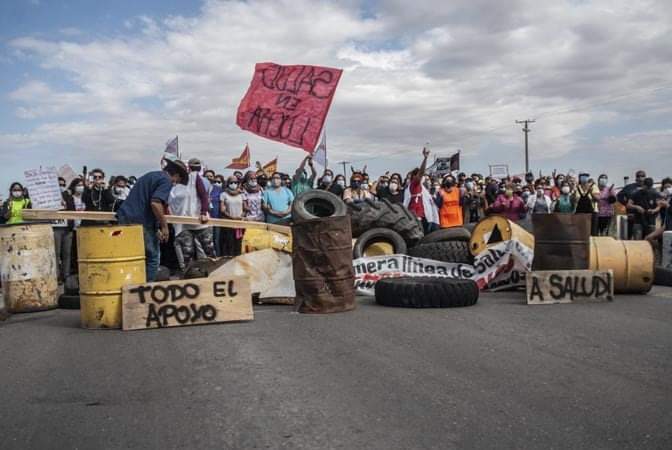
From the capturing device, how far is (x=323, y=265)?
8.61 m

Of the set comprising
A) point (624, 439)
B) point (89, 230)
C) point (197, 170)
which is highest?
point (197, 170)

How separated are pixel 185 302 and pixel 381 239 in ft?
19.6

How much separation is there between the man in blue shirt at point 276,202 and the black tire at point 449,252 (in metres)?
3.29

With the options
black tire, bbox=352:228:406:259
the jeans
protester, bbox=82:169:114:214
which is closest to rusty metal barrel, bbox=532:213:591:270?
black tire, bbox=352:228:406:259

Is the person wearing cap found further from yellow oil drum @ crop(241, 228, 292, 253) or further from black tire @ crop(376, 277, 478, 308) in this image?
black tire @ crop(376, 277, 478, 308)

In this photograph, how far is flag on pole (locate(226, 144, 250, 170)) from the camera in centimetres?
2486

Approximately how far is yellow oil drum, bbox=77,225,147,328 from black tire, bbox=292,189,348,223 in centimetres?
332

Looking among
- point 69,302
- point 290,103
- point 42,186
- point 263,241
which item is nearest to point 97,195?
point 42,186

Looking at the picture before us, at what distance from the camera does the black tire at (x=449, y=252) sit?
11883 millimetres

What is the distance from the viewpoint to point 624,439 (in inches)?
156

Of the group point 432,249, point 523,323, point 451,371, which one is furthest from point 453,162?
A: point 451,371

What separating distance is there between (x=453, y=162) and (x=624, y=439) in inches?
953

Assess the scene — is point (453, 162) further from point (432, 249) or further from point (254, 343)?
point (254, 343)

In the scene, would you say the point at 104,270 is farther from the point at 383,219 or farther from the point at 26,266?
the point at 383,219
